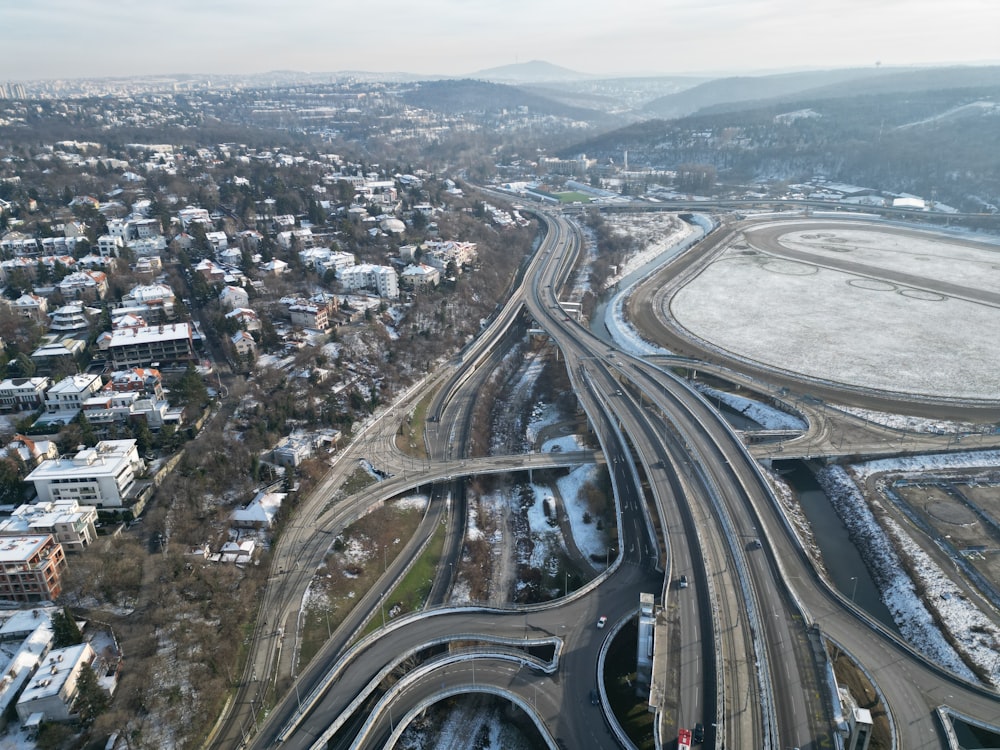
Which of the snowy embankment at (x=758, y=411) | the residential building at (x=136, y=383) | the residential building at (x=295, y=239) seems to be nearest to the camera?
the residential building at (x=136, y=383)

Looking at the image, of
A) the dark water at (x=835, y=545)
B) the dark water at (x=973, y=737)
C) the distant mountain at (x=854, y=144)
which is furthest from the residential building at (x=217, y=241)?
the distant mountain at (x=854, y=144)

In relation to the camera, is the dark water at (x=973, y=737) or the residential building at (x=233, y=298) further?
the residential building at (x=233, y=298)

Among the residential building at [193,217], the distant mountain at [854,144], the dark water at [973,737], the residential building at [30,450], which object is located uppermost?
the distant mountain at [854,144]

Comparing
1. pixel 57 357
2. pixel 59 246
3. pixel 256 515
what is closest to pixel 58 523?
pixel 256 515

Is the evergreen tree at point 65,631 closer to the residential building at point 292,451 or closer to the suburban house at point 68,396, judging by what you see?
the residential building at point 292,451

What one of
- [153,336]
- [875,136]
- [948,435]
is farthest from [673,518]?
[875,136]

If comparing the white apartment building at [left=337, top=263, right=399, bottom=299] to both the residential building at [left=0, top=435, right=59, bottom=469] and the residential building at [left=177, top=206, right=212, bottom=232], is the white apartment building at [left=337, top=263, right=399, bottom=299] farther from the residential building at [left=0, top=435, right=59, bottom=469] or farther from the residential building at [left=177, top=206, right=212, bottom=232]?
the residential building at [left=0, top=435, right=59, bottom=469]

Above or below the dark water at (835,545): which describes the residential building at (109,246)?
above

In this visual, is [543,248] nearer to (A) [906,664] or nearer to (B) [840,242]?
(B) [840,242]
